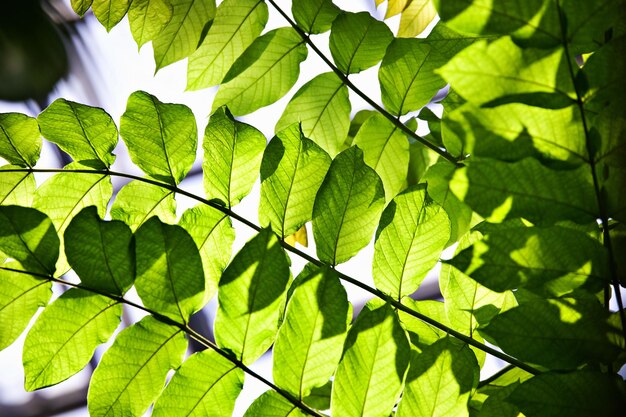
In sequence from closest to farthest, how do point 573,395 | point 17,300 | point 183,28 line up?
1. point 573,395
2. point 17,300
3. point 183,28

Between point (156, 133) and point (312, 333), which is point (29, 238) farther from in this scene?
point (312, 333)

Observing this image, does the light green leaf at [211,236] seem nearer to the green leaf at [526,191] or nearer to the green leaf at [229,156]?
the green leaf at [229,156]

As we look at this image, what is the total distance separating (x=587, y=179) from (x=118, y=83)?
2.53 m

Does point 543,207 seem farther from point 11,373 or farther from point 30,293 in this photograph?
point 11,373

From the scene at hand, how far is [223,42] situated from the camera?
2.13 feet

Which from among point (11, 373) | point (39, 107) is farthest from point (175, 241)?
point (11, 373)

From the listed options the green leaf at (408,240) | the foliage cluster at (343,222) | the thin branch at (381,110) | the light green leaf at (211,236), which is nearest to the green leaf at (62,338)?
the foliage cluster at (343,222)

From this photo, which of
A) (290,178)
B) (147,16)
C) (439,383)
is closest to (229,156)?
(290,178)

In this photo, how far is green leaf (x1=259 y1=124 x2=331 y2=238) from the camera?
543mm

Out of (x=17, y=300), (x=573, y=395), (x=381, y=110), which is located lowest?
(x=573, y=395)

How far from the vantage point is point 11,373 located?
103 inches

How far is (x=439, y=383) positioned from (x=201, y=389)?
0.19m

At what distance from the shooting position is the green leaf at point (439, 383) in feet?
1.52

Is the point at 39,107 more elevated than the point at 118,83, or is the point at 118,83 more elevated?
the point at 118,83
